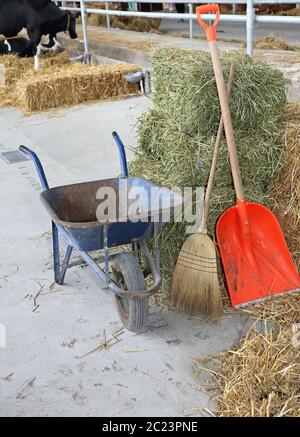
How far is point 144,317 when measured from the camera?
2.79m

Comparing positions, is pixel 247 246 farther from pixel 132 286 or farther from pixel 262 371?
pixel 262 371

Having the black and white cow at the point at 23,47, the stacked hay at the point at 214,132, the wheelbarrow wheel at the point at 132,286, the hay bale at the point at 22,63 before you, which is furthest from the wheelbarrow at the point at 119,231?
the black and white cow at the point at 23,47

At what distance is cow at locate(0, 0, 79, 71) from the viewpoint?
909 cm

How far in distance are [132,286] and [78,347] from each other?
372 mm

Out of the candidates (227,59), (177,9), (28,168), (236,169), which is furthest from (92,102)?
(177,9)

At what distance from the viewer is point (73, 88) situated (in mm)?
7777

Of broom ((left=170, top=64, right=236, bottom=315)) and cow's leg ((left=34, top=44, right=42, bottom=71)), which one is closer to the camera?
broom ((left=170, top=64, right=236, bottom=315))

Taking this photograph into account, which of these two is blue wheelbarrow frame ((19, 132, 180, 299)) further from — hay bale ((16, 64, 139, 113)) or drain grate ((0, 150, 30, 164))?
hay bale ((16, 64, 139, 113))

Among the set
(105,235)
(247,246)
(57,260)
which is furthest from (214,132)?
(57,260)

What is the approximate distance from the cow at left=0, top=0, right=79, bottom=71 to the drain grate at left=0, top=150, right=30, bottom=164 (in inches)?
138

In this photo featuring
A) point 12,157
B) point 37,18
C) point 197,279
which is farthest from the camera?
point 37,18

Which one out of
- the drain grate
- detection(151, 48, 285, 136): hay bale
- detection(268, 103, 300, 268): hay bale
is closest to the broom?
detection(151, 48, 285, 136): hay bale

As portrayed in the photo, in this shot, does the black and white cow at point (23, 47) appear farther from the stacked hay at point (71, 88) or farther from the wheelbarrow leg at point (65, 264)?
the wheelbarrow leg at point (65, 264)
